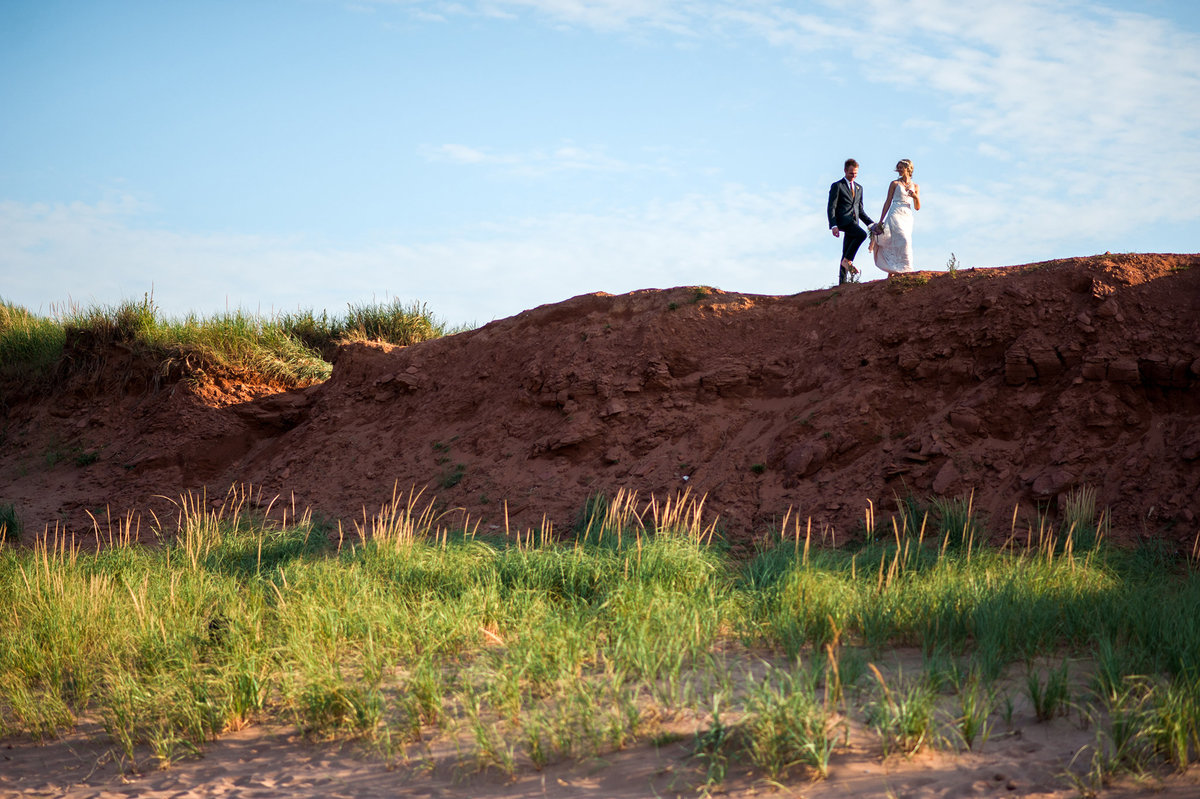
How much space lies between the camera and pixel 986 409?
9.04 meters

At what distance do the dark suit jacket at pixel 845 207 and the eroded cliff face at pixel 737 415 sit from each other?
888 millimetres

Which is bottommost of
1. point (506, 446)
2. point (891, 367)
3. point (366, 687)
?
point (366, 687)

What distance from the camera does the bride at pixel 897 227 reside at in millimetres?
10961

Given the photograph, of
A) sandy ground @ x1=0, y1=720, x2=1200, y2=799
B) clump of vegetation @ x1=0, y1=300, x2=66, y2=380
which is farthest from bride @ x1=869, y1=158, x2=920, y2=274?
clump of vegetation @ x1=0, y1=300, x2=66, y2=380

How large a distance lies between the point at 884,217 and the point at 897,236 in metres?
0.29

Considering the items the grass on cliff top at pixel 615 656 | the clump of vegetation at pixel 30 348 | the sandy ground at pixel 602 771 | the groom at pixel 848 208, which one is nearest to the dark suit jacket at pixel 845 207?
the groom at pixel 848 208

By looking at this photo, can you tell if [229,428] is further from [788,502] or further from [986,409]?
[986,409]

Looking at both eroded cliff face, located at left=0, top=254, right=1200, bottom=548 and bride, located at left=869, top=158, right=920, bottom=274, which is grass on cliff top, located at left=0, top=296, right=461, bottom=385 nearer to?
eroded cliff face, located at left=0, top=254, right=1200, bottom=548

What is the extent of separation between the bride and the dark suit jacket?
0.76 feet

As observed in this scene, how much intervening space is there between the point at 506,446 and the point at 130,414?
21.9 feet

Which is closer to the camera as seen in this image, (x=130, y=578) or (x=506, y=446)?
(x=130, y=578)

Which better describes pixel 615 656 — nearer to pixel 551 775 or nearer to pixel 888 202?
pixel 551 775

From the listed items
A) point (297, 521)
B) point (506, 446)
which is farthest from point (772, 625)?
point (297, 521)

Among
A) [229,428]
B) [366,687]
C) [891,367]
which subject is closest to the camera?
[366,687]
